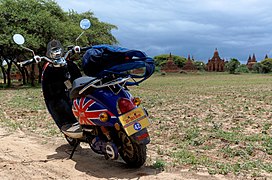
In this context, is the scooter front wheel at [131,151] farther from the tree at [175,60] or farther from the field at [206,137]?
the tree at [175,60]

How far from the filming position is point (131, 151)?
3453mm

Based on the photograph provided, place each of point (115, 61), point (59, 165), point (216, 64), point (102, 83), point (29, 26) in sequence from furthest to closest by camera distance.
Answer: point (216, 64) < point (29, 26) < point (59, 165) < point (102, 83) < point (115, 61)

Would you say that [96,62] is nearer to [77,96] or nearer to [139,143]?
[77,96]

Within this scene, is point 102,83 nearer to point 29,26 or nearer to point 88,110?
point 88,110

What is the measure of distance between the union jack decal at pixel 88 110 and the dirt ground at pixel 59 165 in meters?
0.57

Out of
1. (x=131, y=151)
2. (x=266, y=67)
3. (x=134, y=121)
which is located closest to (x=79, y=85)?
(x=134, y=121)

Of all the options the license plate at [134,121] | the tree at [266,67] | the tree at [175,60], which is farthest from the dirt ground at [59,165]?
the tree at [175,60]

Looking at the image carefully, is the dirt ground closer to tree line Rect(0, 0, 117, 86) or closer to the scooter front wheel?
the scooter front wheel

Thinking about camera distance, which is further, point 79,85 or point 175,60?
point 175,60

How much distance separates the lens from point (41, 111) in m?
8.44

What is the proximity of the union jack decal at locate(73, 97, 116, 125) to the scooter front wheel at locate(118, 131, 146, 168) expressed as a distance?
0.31m

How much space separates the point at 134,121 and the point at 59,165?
4.01 ft

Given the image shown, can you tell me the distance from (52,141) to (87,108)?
1.85m

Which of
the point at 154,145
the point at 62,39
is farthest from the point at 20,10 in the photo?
the point at 154,145
